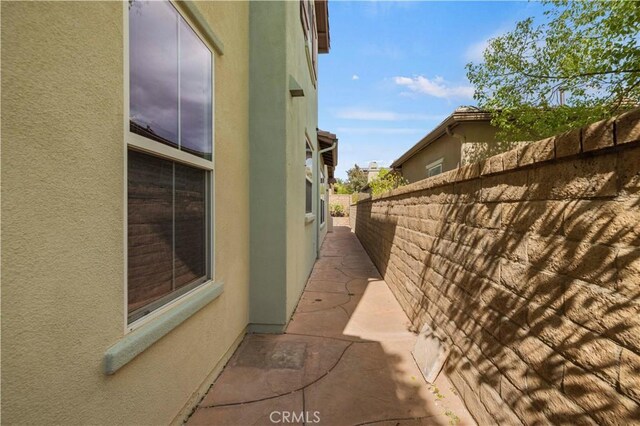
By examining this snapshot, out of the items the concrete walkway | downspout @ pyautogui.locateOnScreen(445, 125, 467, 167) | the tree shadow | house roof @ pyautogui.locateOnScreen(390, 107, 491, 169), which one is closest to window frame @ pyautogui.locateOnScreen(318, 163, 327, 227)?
house roof @ pyautogui.locateOnScreen(390, 107, 491, 169)

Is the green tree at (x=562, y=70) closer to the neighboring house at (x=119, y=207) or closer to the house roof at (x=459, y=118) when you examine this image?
the house roof at (x=459, y=118)

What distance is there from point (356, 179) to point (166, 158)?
155ft

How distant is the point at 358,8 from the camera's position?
6633 millimetres

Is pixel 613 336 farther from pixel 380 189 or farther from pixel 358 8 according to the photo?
pixel 380 189

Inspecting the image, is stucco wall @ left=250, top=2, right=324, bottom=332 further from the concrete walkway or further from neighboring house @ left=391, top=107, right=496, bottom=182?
neighboring house @ left=391, top=107, right=496, bottom=182

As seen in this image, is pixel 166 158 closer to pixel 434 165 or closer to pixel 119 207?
pixel 119 207

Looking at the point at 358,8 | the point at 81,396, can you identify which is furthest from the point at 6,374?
the point at 358,8

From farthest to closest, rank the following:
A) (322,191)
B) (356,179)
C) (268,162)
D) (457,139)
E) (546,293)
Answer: (356,179) → (322,191) → (457,139) → (268,162) → (546,293)

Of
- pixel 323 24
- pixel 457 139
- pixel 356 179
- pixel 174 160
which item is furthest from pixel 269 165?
pixel 356 179

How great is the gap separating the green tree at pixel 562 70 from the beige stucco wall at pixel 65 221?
25.6ft

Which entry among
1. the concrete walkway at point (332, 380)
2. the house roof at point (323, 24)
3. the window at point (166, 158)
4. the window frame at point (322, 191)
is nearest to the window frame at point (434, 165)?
the window frame at point (322, 191)

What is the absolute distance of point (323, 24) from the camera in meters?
10.7

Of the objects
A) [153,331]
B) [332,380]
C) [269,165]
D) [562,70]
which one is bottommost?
[332,380]

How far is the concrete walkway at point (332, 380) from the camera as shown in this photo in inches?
96.8
